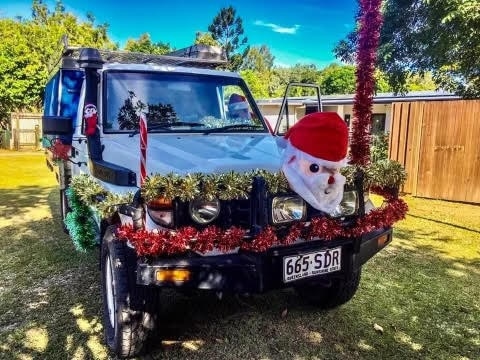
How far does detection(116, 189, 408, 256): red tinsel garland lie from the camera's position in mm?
2418

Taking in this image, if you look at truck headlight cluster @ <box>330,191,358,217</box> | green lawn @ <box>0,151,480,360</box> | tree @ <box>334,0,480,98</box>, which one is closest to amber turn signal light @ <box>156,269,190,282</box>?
green lawn @ <box>0,151,480,360</box>

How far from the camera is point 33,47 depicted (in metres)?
24.8

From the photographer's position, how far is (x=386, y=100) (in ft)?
67.6

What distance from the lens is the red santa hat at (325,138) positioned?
2.70m

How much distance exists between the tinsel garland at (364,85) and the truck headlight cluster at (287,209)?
0.64 m

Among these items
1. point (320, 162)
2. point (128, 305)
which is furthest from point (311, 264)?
point (128, 305)

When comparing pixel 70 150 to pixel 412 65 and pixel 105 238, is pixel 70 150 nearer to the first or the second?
pixel 105 238

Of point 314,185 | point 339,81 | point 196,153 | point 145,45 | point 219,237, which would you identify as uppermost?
point 145,45

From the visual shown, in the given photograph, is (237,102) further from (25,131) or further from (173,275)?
(25,131)

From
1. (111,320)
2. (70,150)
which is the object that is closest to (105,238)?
(111,320)

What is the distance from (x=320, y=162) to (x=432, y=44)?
5.68 metres

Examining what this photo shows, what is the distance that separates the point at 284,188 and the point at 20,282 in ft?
10.2

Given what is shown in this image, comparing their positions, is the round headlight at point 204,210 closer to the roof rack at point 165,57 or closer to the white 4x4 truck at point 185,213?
the white 4x4 truck at point 185,213

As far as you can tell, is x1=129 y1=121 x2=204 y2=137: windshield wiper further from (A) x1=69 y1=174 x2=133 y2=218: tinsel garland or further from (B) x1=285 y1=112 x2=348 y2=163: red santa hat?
(B) x1=285 y1=112 x2=348 y2=163: red santa hat
